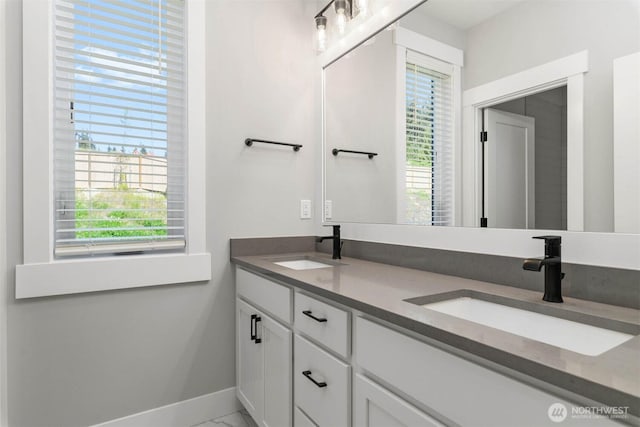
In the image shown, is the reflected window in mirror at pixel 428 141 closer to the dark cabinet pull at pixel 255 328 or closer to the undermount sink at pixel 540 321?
the undermount sink at pixel 540 321

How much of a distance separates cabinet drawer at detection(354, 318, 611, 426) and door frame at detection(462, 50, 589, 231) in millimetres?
620

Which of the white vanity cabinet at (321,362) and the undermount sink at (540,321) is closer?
the undermount sink at (540,321)

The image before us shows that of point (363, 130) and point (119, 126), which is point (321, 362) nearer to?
point (363, 130)

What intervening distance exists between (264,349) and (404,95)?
134 cm

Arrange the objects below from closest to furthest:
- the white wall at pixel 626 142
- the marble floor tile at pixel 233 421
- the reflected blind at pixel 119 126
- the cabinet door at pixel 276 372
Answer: the white wall at pixel 626 142 < the cabinet door at pixel 276 372 < the reflected blind at pixel 119 126 < the marble floor tile at pixel 233 421

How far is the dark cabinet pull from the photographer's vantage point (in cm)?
163

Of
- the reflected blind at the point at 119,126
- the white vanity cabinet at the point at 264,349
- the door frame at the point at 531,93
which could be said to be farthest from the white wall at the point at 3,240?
the door frame at the point at 531,93

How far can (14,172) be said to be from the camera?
148 cm

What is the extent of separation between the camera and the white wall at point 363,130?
177cm

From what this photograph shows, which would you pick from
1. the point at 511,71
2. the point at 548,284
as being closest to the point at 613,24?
the point at 511,71

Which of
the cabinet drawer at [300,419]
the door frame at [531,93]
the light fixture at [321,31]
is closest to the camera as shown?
the door frame at [531,93]

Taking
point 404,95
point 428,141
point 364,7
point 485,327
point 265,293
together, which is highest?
point 364,7

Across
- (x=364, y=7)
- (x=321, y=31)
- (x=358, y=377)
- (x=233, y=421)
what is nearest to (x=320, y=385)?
(x=358, y=377)

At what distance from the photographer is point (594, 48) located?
39.4 inches
